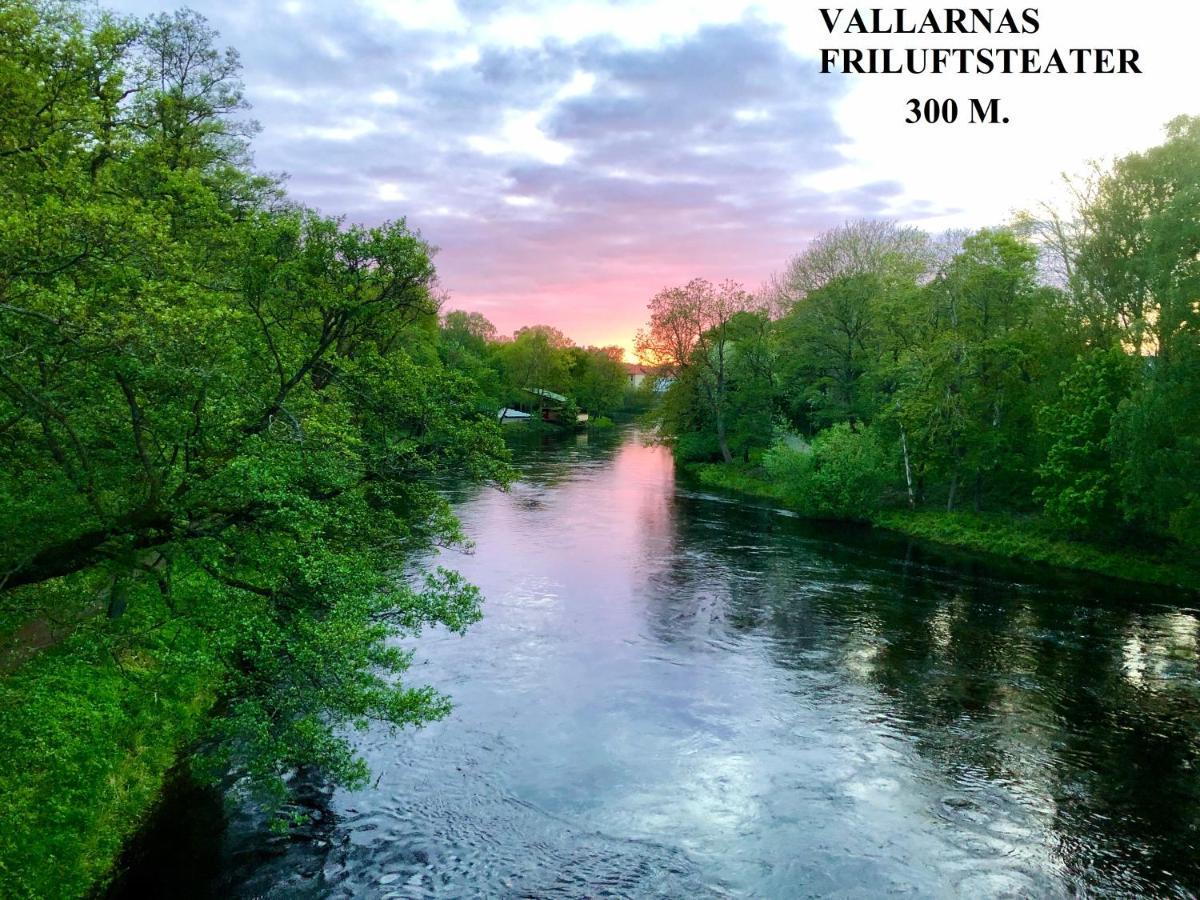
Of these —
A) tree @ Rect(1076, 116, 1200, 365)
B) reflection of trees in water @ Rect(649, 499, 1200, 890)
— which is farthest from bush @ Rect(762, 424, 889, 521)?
tree @ Rect(1076, 116, 1200, 365)

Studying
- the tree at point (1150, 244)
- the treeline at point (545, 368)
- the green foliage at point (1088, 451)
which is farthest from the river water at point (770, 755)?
the treeline at point (545, 368)

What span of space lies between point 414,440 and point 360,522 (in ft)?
11.8

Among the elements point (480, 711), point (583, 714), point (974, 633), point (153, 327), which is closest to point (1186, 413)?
point (974, 633)

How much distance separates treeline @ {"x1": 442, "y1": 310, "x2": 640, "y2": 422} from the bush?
63.3m

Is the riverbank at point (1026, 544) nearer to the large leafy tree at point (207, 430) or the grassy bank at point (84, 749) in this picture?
the large leafy tree at point (207, 430)

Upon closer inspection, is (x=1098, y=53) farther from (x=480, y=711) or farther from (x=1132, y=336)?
(x=480, y=711)

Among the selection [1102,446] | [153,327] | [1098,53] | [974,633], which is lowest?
[974,633]

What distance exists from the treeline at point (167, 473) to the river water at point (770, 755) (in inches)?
88.3

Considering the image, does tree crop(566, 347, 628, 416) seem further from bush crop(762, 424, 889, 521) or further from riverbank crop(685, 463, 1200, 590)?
bush crop(762, 424, 889, 521)

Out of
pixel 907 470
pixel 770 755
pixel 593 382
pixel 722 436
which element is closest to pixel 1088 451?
pixel 907 470

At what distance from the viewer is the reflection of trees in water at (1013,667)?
49.4 ft

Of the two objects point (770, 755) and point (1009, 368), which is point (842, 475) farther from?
point (770, 755)

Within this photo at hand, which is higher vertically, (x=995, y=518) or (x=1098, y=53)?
(x=1098, y=53)

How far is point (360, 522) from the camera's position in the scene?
546 inches
